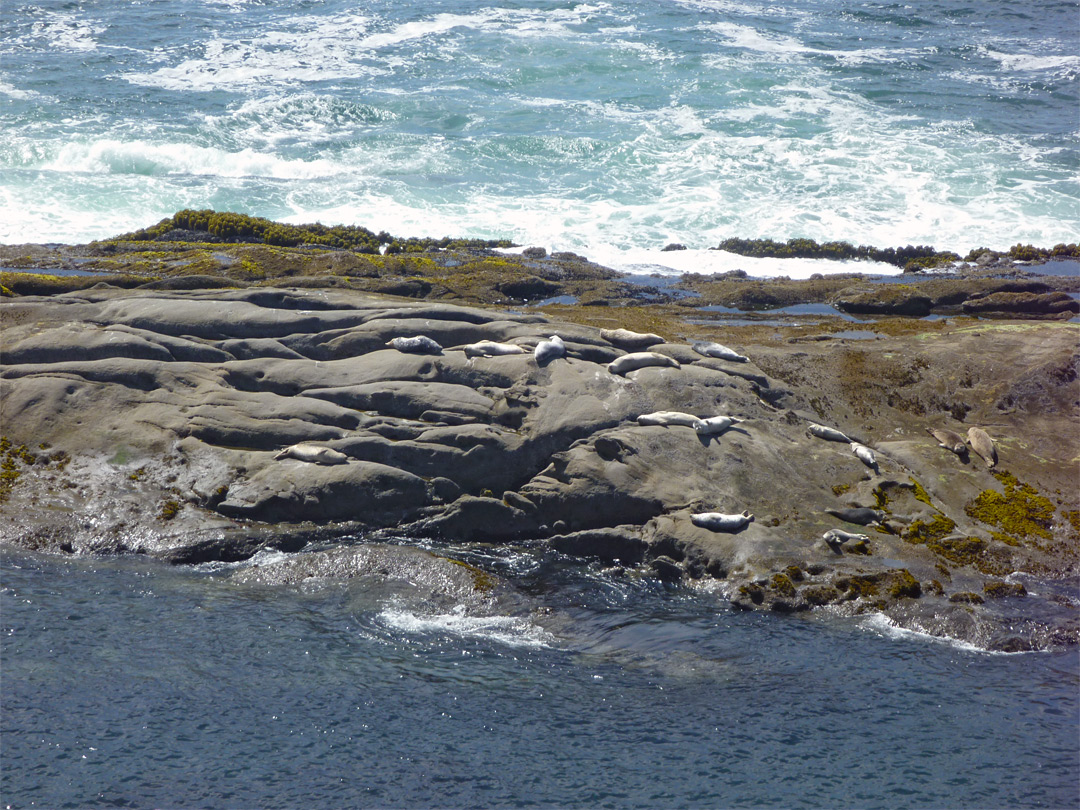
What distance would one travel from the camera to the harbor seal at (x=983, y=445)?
1605 centimetres

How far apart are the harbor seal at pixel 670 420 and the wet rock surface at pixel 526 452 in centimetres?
13

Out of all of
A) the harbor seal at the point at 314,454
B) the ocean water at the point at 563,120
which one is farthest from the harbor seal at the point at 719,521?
the ocean water at the point at 563,120

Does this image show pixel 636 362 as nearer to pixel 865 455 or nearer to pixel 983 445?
pixel 865 455

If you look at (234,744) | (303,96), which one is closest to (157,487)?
(234,744)

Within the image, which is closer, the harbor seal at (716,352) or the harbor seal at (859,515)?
the harbor seal at (859,515)

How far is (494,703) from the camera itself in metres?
10.8

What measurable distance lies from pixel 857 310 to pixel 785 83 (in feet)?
85.0

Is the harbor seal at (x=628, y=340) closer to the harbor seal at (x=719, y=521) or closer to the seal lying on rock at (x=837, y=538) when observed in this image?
the harbor seal at (x=719, y=521)

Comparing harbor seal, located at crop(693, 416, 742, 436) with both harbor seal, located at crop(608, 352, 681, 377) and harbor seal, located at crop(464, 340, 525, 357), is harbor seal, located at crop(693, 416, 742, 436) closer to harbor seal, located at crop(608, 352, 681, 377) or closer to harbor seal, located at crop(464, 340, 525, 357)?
harbor seal, located at crop(608, 352, 681, 377)

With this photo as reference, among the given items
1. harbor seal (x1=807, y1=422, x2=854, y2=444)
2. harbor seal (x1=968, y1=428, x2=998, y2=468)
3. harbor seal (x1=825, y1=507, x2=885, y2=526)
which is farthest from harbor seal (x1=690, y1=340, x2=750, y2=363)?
harbor seal (x1=825, y1=507, x2=885, y2=526)

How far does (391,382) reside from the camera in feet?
53.7

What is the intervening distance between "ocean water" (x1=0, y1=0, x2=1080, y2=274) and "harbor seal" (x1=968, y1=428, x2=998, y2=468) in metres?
12.7

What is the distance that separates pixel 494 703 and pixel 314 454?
578 cm

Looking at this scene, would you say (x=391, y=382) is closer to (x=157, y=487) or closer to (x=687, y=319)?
(x=157, y=487)
